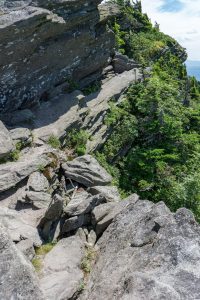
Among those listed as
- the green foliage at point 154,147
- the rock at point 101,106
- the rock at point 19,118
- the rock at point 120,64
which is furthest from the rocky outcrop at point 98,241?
the rock at point 120,64

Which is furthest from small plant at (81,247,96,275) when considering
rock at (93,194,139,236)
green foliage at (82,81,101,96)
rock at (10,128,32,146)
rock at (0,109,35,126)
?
green foliage at (82,81,101,96)

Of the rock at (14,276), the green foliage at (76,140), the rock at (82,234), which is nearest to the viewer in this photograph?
the rock at (14,276)

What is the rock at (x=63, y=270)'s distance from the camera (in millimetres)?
11211

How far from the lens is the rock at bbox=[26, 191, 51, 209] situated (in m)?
16.8

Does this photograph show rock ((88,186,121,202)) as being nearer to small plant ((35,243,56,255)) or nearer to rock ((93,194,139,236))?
rock ((93,194,139,236))

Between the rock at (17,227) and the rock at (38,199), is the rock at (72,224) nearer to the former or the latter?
the rock at (17,227)

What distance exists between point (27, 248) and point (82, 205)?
355 cm

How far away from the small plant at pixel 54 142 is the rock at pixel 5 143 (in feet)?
9.43

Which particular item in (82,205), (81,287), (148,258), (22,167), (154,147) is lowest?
(154,147)

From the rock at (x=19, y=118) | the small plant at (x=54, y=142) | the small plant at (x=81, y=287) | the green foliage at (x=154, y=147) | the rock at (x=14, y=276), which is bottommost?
the green foliage at (x=154, y=147)

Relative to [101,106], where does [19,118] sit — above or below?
→ above

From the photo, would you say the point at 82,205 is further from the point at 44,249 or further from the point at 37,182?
the point at 37,182

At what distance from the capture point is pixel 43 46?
80.5 ft

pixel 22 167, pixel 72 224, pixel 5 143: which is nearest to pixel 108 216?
pixel 72 224
